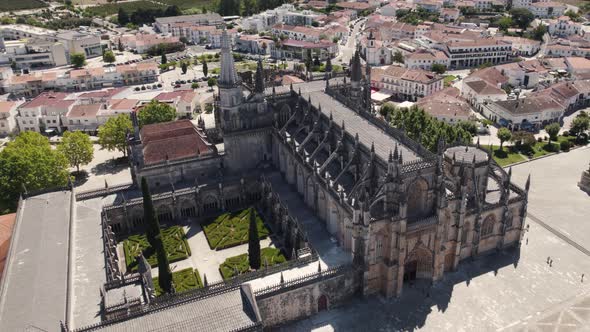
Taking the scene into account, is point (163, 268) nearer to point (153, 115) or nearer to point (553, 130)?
point (153, 115)

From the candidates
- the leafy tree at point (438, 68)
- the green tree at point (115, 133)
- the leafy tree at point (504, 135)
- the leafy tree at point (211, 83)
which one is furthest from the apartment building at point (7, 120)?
the leafy tree at point (438, 68)

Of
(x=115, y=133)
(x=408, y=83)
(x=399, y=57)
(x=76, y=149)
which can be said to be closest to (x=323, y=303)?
(x=76, y=149)

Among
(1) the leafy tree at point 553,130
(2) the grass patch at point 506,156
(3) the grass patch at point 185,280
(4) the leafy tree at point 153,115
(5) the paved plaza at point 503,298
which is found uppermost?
(4) the leafy tree at point 153,115

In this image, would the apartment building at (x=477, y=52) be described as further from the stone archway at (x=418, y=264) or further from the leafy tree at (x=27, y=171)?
the leafy tree at (x=27, y=171)

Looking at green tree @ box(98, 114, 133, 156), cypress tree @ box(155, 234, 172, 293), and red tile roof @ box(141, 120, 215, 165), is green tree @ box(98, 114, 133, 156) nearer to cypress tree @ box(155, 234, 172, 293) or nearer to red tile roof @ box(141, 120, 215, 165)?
red tile roof @ box(141, 120, 215, 165)

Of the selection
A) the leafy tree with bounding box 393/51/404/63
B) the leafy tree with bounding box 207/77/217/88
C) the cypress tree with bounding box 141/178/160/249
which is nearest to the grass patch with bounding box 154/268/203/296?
the cypress tree with bounding box 141/178/160/249
